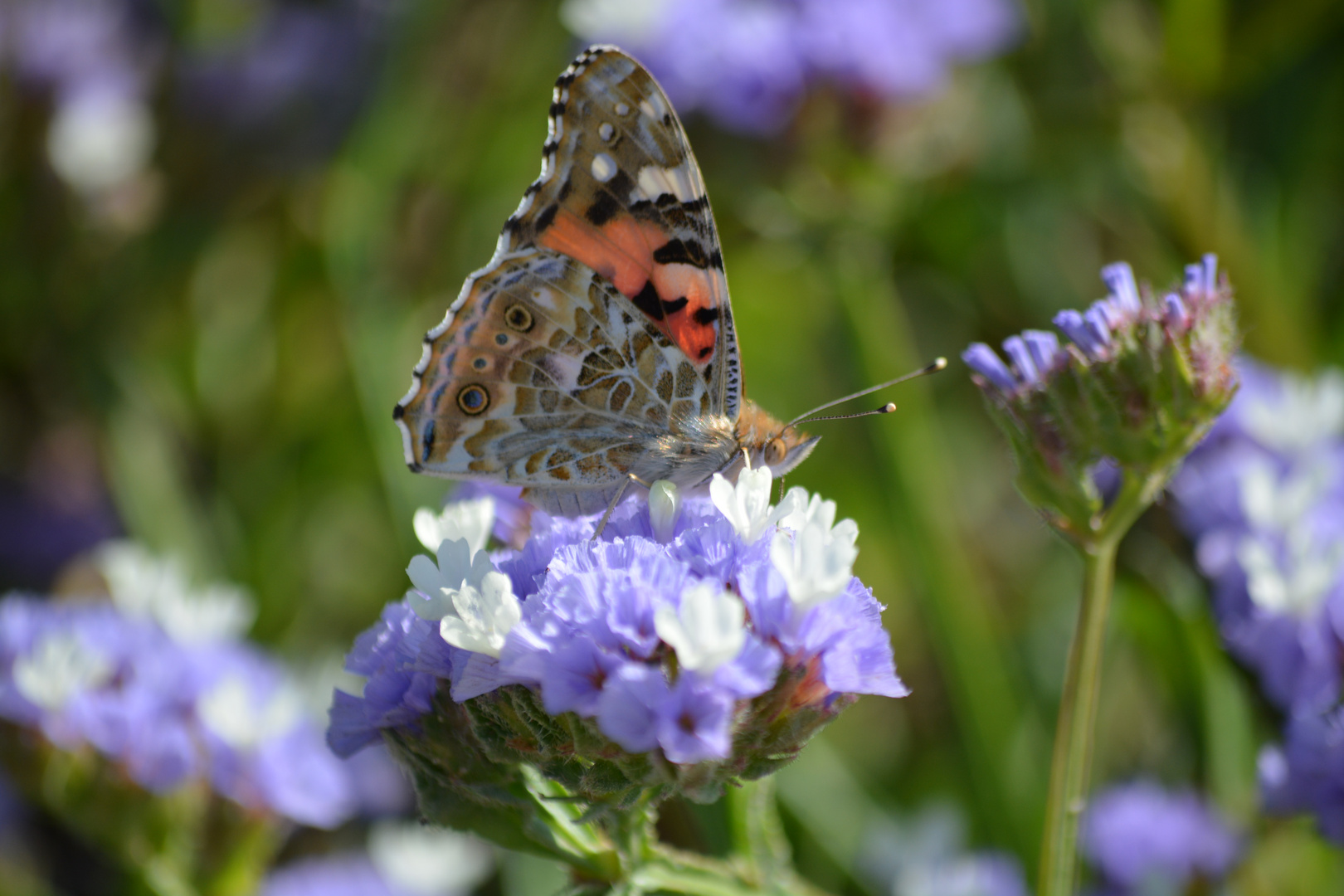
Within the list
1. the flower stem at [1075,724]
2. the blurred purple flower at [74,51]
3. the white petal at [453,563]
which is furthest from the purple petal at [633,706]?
the blurred purple flower at [74,51]

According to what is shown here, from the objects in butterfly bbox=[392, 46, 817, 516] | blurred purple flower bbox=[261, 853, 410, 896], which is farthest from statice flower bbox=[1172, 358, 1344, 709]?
blurred purple flower bbox=[261, 853, 410, 896]

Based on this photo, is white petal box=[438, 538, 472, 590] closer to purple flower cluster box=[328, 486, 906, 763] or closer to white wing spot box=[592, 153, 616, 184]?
purple flower cluster box=[328, 486, 906, 763]

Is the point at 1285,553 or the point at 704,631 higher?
the point at 1285,553

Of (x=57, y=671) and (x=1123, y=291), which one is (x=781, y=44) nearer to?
(x=1123, y=291)

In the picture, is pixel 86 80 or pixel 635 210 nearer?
pixel 635 210

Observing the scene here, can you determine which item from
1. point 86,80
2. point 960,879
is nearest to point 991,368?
point 960,879

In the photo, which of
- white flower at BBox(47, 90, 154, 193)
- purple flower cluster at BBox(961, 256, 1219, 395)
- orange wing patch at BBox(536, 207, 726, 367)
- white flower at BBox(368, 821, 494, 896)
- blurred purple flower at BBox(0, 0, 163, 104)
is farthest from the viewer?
blurred purple flower at BBox(0, 0, 163, 104)

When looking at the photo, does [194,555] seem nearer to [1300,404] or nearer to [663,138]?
[663,138]
